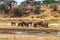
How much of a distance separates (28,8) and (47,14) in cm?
1054

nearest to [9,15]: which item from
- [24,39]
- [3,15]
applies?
[3,15]

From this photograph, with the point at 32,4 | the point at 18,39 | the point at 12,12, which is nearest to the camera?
the point at 18,39

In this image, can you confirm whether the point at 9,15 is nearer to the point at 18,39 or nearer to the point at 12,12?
the point at 12,12

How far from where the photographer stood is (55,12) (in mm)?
88438

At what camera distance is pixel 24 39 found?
2722 centimetres

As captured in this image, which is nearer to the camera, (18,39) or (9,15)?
(18,39)

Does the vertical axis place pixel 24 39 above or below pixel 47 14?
above

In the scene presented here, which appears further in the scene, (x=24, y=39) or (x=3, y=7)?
(x=3, y=7)

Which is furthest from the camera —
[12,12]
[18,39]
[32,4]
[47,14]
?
[32,4]

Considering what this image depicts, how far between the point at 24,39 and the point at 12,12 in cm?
6455

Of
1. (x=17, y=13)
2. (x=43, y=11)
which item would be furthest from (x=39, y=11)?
(x=17, y=13)

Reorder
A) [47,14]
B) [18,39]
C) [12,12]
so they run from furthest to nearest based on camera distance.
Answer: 1. [12,12]
2. [47,14]
3. [18,39]

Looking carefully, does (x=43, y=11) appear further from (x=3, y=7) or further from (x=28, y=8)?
(x=3, y=7)

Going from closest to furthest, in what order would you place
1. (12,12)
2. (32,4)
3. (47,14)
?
(47,14), (12,12), (32,4)
